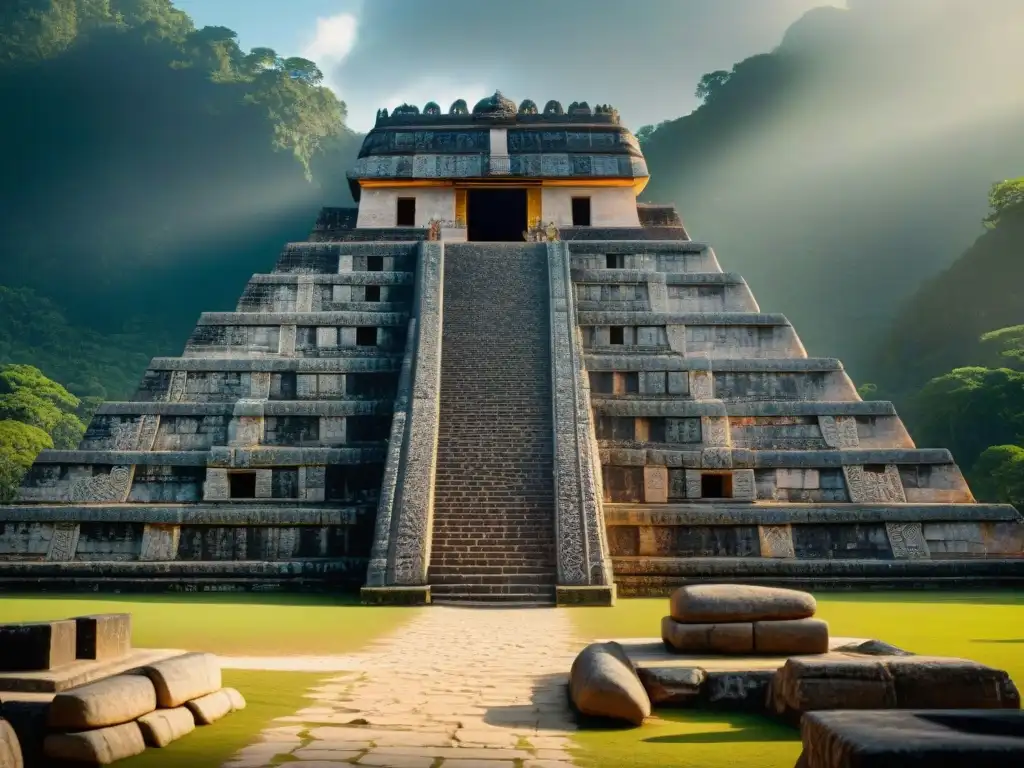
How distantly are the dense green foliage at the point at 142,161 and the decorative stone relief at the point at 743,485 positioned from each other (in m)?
50.0

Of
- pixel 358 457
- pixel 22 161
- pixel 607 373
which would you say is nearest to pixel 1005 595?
pixel 607 373

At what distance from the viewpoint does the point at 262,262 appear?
210 feet

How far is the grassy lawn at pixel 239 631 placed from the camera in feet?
16.3

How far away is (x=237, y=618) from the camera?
10305 millimetres

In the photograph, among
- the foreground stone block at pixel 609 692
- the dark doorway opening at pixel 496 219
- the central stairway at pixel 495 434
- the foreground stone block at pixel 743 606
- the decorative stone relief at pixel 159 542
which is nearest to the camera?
the foreground stone block at pixel 609 692

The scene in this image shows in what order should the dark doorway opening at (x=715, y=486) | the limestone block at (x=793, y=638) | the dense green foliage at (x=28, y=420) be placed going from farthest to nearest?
the dense green foliage at (x=28, y=420) < the dark doorway opening at (x=715, y=486) < the limestone block at (x=793, y=638)

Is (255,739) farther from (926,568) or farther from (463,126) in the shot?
(463,126)

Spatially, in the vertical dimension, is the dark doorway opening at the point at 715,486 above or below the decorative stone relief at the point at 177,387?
below

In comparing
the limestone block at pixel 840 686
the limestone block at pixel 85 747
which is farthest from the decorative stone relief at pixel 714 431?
the limestone block at pixel 85 747

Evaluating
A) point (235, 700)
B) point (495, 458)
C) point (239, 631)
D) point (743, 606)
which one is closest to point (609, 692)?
point (743, 606)

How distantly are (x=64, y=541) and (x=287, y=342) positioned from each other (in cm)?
548

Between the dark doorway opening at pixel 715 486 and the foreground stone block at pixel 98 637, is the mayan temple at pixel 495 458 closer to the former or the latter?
the dark doorway opening at pixel 715 486

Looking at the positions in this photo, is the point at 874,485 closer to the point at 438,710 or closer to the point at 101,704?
the point at 438,710

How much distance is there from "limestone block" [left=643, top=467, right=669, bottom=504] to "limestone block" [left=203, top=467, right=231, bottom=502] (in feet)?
21.0
